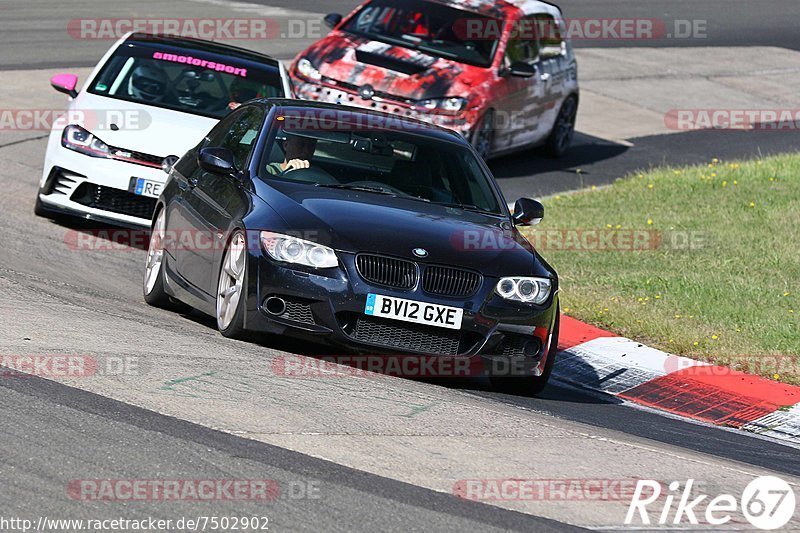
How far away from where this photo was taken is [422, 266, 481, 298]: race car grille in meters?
7.84

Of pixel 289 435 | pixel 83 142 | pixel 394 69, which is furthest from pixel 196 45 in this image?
pixel 289 435

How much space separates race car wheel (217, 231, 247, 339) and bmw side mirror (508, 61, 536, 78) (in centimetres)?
840

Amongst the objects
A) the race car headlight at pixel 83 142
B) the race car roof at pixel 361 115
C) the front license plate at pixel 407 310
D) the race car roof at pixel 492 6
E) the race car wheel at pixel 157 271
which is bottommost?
the race car wheel at pixel 157 271

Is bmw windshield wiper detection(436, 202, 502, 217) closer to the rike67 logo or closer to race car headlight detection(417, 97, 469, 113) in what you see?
the rike67 logo

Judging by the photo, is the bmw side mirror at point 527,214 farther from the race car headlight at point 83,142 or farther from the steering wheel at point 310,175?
the race car headlight at point 83,142

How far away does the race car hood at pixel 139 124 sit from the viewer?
11.5 metres

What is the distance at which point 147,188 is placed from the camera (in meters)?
11.3

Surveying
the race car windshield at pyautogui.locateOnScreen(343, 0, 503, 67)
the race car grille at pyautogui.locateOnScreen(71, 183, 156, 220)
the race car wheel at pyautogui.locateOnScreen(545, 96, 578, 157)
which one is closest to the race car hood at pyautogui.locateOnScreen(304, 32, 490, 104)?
the race car windshield at pyautogui.locateOnScreen(343, 0, 503, 67)

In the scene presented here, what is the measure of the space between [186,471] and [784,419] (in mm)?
4687

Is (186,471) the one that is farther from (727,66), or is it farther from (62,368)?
(727,66)

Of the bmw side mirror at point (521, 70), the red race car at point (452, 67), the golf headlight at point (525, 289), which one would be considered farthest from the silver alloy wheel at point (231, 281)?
the bmw side mirror at point (521, 70)

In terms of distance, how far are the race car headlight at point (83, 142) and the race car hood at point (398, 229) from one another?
11.0ft

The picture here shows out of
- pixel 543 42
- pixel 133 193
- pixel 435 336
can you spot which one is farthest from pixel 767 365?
pixel 543 42

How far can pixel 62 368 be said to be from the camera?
21.7ft
